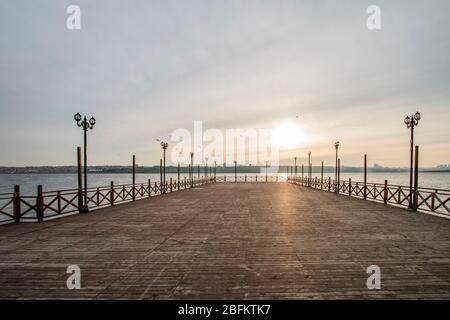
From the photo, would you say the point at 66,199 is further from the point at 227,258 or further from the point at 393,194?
the point at 393,194

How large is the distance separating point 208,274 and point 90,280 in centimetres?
223

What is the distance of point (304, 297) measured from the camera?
4117 mm

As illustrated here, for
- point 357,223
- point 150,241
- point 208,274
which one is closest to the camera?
point 208,274

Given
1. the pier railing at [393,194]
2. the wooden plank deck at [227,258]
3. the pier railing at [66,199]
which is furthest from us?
the pier railing at [393,194]

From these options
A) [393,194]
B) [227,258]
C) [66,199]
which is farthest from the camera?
[393,194]

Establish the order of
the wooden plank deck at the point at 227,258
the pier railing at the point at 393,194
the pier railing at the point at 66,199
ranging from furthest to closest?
the pier railing at the point at 393,194 → the pier railing at the point at 66,199 → the wooden plank deck at the point at 227,258

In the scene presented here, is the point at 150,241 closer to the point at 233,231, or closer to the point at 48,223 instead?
the point at 233,231

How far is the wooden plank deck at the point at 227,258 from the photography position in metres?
4.39

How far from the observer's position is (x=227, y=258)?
5863mm

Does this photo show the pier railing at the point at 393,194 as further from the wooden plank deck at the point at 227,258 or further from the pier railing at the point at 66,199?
the pier railing at the point at 66,199

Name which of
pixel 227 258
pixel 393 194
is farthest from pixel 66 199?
pixel 393 194

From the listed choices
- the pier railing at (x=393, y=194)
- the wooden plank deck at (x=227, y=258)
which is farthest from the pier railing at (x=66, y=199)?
the pier railing at (x=393, y=194)

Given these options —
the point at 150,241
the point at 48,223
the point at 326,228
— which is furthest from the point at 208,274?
the point at 48,223
